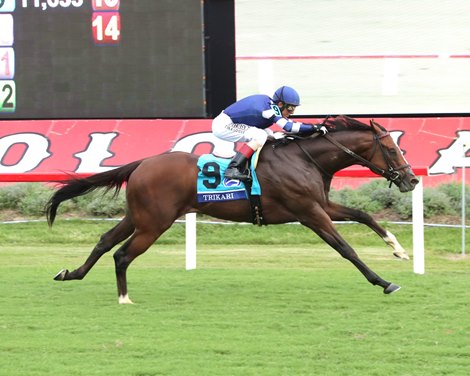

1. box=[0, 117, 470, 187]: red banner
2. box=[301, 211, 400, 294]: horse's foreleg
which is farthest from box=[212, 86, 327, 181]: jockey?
box=[0, 117, 470, 187]: red banner

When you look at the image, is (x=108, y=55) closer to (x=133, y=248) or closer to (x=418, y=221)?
(x=418, y=221)

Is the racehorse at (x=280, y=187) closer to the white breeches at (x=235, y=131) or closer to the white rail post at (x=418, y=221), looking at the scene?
the white breeches at (x=235, y=131)

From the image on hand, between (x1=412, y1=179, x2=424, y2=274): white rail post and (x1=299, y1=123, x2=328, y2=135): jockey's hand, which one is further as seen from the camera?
(x1=412, y1=179, x2=424, y2=274): white rail post

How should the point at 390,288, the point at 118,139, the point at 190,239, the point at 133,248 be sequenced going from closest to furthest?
the point at 390,288 → the point at 133,248 → the point at 190,239 → the point at 118,139

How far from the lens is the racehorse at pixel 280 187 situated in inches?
317

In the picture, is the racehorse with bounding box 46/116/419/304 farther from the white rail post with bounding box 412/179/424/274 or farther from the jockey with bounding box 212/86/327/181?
the white rail post with bounding box 412/179/424/274

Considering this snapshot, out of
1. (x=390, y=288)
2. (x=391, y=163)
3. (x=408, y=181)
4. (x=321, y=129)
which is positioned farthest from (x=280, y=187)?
(x=390, y=288)

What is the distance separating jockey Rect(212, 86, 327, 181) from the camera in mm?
8141

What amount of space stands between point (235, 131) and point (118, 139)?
6.03m

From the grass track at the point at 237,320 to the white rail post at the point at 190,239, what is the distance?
0.12 m

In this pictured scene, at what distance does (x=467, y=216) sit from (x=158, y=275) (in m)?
4.76

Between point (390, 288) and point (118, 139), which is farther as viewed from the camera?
point (118, 139)

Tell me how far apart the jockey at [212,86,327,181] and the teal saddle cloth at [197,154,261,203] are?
8 cm

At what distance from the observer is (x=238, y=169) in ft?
26.7
